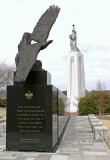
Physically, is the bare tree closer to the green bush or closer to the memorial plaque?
the green bush

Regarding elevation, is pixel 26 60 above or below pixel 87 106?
above

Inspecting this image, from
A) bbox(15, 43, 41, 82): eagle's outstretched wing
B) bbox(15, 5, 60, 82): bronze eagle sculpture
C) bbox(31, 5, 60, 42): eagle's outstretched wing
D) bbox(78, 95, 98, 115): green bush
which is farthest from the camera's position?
bbox(78, 95, 98, 115): green bush

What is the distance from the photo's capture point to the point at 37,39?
1038cm

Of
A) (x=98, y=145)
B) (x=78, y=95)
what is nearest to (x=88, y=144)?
(x=98, y=145)

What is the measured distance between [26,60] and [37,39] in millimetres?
815

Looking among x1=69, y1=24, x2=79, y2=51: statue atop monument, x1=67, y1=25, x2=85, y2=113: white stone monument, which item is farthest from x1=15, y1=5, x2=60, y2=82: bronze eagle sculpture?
x1=69, y1=24, x2=79, y2=51: statue atop monument

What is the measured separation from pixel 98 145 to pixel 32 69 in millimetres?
3108

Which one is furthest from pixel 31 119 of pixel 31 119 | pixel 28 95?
pixel 28 95

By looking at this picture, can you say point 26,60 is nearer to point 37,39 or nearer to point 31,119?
point 37,39

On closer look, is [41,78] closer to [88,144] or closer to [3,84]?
[88,144]

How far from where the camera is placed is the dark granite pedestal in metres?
9.88

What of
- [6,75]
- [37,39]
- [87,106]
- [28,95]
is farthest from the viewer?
[6,75]

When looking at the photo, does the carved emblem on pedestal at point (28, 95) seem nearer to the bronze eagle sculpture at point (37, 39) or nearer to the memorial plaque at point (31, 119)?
the memorial plaque at point (31, 119)

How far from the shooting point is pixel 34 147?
9.88 meters
